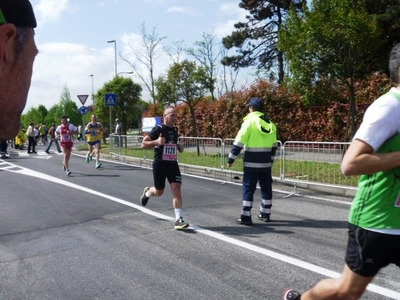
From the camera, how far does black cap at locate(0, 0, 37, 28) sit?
3.19 feet

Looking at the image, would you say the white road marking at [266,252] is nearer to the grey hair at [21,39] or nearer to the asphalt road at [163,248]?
the asphalt road at [163,248]

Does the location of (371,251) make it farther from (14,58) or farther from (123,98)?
(123,98)

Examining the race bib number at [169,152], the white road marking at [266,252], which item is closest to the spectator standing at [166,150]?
the race bib number at [169,152]

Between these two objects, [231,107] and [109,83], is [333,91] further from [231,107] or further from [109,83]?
[109,83]

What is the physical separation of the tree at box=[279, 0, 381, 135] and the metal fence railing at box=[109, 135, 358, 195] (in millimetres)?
3252

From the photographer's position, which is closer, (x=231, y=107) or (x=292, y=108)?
(x=292, y=108)

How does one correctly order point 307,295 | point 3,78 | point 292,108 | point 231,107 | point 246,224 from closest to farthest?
point 3,78 < point 307,295 < point 246,224 < point 292,108 < point 231,107

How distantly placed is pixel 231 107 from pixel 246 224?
643 inches

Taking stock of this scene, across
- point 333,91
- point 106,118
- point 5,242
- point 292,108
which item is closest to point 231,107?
point 292,108

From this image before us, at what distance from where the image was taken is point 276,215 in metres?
7.43

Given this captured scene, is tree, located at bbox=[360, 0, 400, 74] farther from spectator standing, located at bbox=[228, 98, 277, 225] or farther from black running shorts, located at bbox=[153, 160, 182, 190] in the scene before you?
black running shorts, located at bbox=[153, 160, 182, 190]

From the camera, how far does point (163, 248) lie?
5.57 meters

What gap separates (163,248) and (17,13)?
4.80 meters

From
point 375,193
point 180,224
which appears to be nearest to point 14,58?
point 375,193
